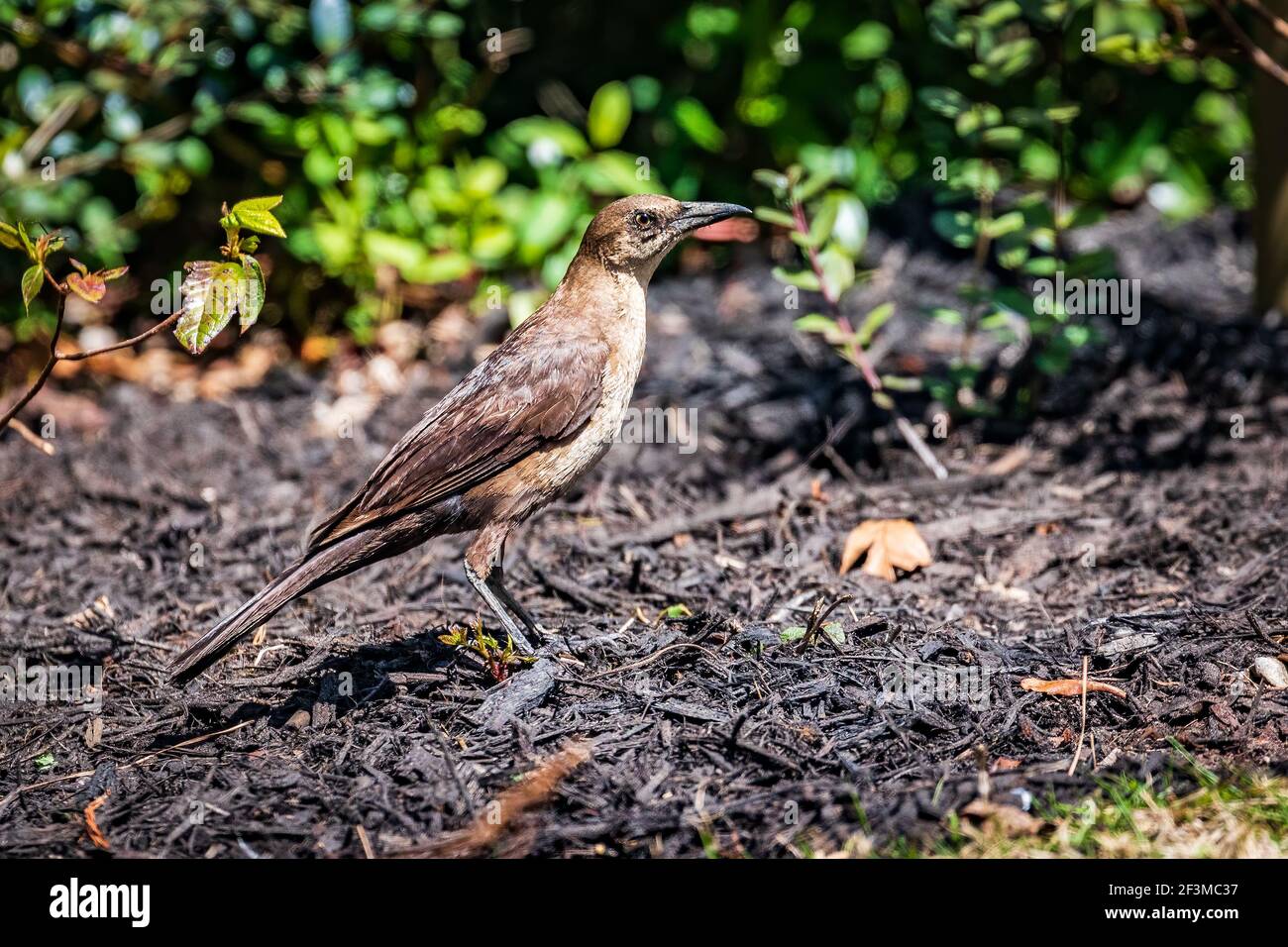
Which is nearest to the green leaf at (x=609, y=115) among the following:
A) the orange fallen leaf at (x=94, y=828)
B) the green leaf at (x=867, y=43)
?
the green leaf at (x=867, y=43)

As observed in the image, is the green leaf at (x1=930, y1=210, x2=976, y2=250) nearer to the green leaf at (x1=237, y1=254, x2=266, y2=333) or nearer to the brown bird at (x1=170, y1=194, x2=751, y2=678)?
the brown bird at (x1=170, y1=194, x2=751, y2=678)

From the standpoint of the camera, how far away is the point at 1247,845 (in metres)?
3.23

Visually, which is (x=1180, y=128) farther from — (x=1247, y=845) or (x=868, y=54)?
(x=1247, y=845)

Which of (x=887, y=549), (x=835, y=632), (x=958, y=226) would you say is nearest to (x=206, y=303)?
(x=835, y=632)

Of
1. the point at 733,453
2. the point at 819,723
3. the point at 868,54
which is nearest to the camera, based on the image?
the point at 819,723

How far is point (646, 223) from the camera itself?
4699 millimetres

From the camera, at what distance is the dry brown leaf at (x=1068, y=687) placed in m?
3.89

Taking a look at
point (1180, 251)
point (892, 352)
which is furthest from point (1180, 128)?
point (892, 352)

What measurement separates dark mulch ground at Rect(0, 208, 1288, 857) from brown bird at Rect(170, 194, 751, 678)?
16.0 inches

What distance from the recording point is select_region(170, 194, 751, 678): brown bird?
4.30 meters

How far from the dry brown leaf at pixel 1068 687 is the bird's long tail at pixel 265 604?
220 centimetres

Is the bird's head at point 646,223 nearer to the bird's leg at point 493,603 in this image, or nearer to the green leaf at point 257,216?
the bird's leg at point 493,603

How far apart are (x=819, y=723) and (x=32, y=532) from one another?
373 cm

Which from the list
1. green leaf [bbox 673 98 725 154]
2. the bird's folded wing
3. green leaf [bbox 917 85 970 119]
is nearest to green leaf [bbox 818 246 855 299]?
green leaf [bbox 917 85 970 119]
